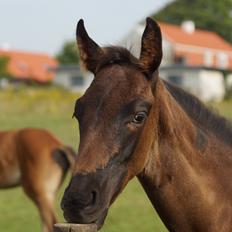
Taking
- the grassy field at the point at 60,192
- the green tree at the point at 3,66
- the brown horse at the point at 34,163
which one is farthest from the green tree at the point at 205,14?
the brown horse at the point at 34,163

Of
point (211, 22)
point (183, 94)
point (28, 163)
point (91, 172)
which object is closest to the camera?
point (91, 172)

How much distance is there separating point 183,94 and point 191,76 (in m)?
49.9

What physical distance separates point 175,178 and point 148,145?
28 centimetres

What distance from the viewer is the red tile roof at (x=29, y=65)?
70938 millimetres

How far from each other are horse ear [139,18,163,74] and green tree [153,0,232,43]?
80.8 metres

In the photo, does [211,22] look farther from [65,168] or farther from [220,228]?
[220,228]

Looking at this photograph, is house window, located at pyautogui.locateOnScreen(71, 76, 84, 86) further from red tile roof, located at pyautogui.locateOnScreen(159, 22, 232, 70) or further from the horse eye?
the horse eye

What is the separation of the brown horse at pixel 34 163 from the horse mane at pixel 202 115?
672 centimetres

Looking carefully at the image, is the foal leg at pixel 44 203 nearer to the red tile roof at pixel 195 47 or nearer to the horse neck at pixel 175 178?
the horse neck at pixel 175 178

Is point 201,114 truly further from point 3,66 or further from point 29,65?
point 29,65

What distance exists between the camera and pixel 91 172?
10.4 ft

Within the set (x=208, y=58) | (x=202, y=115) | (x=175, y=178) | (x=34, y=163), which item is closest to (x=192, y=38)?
(x=208, y=58)

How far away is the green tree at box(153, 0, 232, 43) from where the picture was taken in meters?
83.9

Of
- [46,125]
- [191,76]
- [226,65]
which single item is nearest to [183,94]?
[46,125]
